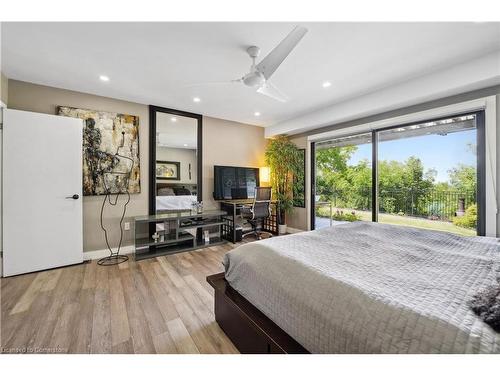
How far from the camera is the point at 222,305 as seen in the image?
155cm

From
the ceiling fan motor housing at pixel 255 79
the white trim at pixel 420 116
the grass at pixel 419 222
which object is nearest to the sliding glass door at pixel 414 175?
the grass at pixel 419 222

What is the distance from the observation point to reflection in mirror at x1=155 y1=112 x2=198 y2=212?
364cm

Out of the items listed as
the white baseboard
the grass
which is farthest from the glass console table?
the grass

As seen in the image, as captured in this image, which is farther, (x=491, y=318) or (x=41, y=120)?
(x=41, y=120)

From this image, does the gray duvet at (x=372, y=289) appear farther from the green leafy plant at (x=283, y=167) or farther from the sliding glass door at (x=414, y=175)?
the green leafy plant at (x=283, y=167)

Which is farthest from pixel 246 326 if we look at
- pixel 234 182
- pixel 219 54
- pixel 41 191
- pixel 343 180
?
pixel 343 180

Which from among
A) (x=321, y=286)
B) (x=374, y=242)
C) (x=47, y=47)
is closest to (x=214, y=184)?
(x=47, y=47)

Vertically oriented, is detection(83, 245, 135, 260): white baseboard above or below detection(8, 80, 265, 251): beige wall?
below

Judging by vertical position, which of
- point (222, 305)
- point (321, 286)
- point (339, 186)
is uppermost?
point (339, 186)

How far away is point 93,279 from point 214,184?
7.78 ft

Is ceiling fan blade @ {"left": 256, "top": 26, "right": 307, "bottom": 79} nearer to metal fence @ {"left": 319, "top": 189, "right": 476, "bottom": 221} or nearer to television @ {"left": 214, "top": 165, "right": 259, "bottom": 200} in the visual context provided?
television @ {"left": 214, "top": 165, "right": 259, "bottom": 200}

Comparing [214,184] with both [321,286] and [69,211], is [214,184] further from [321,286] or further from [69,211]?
[321,286]

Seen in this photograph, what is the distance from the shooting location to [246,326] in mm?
1278

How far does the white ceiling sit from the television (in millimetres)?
1585
